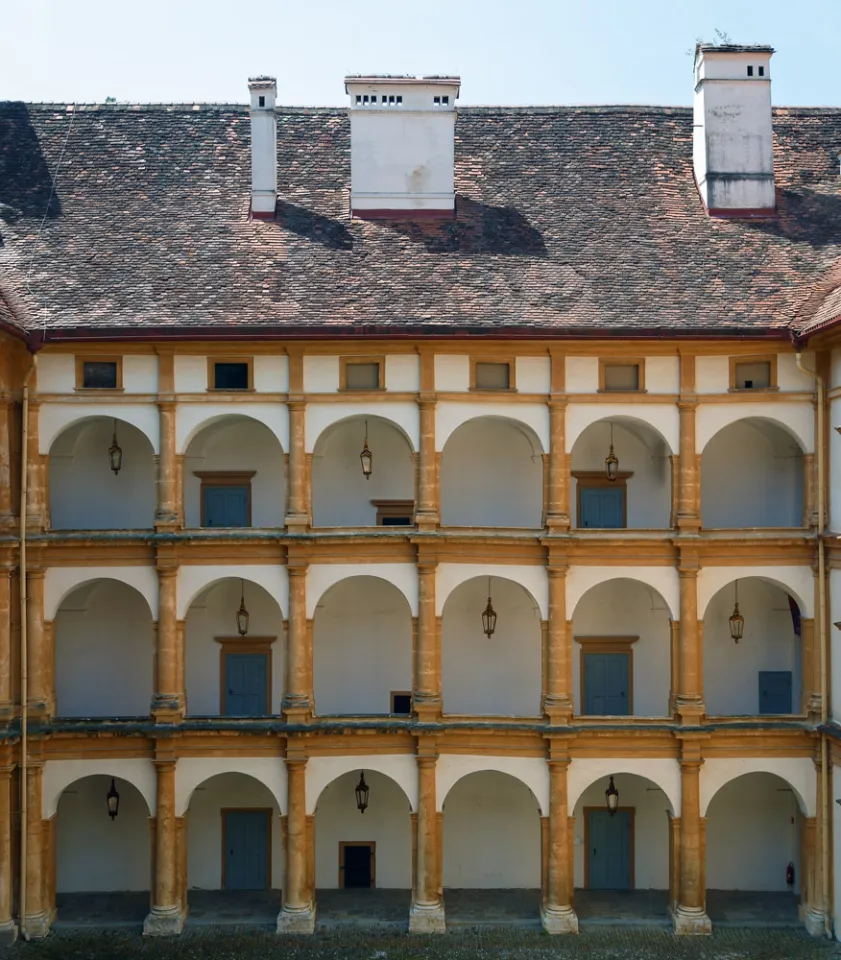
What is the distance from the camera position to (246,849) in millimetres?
27234

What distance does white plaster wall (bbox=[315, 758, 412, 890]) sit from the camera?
2719 cm

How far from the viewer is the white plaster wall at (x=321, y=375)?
2541 centimetres

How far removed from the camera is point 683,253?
26.8 m

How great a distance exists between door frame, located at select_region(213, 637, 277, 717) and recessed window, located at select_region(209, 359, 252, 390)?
588cm

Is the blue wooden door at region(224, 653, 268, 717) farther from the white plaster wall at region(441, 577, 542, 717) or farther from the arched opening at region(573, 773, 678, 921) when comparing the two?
the arched opening at region(573, 773, 678, 921)

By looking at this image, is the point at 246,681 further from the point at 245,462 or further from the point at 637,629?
the point at 637,629

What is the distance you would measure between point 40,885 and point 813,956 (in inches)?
630

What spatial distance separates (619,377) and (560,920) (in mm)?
11723

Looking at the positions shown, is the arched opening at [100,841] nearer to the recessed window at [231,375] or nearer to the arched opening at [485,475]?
the recessed window at [231,375]

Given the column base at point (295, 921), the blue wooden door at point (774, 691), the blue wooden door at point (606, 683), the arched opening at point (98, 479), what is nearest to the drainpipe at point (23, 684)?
the arched opening at point (98, 479)

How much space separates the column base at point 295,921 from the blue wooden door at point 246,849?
2.26 metres

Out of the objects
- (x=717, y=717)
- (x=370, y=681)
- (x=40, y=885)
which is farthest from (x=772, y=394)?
(x=40, y=885)

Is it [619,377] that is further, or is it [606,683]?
[606,683]

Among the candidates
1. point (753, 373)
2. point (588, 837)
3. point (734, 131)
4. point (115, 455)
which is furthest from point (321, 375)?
point (588, 837)
